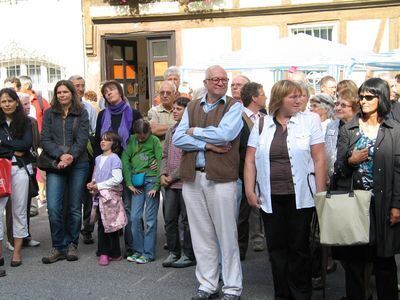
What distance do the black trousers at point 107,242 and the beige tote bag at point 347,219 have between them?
273cm

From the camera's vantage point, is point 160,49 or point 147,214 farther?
point 160,49

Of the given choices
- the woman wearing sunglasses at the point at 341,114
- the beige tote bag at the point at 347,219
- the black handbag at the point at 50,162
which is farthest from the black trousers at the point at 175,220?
the beige tote bag at the point at 347,219

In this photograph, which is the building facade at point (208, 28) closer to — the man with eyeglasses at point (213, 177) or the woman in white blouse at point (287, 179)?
the man with eyeglasses at point (213, 177)

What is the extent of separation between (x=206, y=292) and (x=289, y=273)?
0.76 meters

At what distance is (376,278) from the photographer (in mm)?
4316

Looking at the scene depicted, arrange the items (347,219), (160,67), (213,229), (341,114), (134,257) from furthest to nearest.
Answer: (160,67), (134,257), (341,114), (213,229), (347,219)

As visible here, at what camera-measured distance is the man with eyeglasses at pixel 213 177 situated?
459 centimetres

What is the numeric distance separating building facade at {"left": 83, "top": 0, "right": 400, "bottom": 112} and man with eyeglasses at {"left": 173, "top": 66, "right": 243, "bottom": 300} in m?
8.99

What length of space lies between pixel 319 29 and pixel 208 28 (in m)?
2.83

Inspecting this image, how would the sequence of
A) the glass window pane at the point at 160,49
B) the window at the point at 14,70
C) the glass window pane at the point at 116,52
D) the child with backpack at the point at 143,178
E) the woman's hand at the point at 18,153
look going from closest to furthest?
the child with backpack at the point at 143,178
the woman's hand at the point at 18,153
the glass window pane at the point at 160,49
the window at the point at 14,70
the glass window pane at the point at 116,52

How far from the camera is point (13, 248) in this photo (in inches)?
261

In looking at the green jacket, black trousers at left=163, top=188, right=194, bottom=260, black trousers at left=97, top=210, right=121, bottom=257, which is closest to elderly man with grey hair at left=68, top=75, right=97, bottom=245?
black trousers at left=97, top=210, right=121, bottom=257

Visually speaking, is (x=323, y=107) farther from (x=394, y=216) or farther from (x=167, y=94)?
(x=394, y=216)

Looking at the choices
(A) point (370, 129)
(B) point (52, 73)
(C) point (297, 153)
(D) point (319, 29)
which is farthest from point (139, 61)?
(A) point (370, 129)
